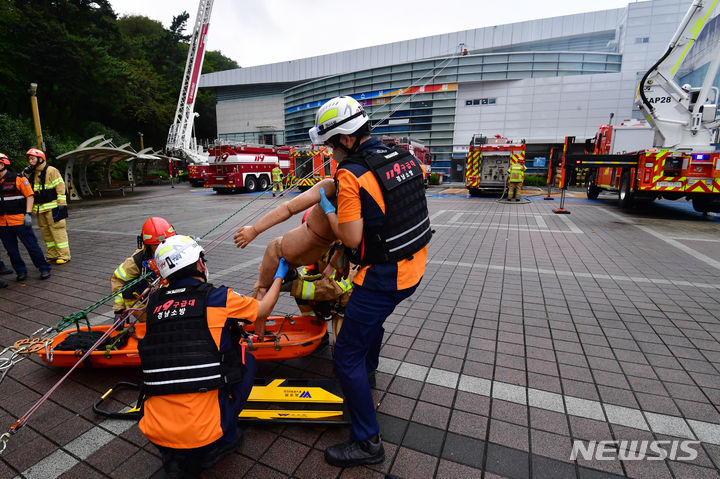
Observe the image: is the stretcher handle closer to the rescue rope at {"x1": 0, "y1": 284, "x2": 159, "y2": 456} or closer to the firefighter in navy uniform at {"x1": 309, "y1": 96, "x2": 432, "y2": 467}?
the rescue rope at {"x1": 0, "y1": 284, "x2": 159, "y2": 456}

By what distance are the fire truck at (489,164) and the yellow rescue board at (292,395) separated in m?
15.3

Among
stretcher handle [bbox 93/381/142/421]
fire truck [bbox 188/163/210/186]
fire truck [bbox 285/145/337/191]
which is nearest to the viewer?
stretcher handle [bbox 93/381/142/421]

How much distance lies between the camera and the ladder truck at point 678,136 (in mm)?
9469

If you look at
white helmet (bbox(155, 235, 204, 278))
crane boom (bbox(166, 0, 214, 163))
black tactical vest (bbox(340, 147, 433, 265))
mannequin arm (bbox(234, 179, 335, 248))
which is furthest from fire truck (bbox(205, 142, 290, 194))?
black tactical vest (bbox(340, 147, 433, 265))

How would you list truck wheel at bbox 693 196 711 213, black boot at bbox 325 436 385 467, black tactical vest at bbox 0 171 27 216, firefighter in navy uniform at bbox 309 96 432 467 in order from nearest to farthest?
firefighter in navy uniform at bbox 309 96 432 467, black boot at bbox 325 436 385 467, black tactical vest at bbox 0 171 27 216, truck wheel at bbox 693 196 711 213

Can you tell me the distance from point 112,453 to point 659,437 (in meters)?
3.48

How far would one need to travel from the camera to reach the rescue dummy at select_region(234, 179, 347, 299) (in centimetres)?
249

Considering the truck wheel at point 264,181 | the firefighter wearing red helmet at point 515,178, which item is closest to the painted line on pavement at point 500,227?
the firefighter wearing red helmet at point 515,178

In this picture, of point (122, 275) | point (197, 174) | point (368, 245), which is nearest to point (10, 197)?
point (122, 275)

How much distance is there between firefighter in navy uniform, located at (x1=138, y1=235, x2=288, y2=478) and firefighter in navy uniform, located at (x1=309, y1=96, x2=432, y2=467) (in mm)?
645

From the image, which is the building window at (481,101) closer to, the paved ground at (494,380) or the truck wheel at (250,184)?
the truck wheel at (250,184)

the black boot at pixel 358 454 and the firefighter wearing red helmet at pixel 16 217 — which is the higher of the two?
the firefighter wearing red helmet at pixel 16 217

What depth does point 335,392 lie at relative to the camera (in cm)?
258

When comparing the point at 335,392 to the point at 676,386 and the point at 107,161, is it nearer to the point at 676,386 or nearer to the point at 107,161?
the point at 676,386
